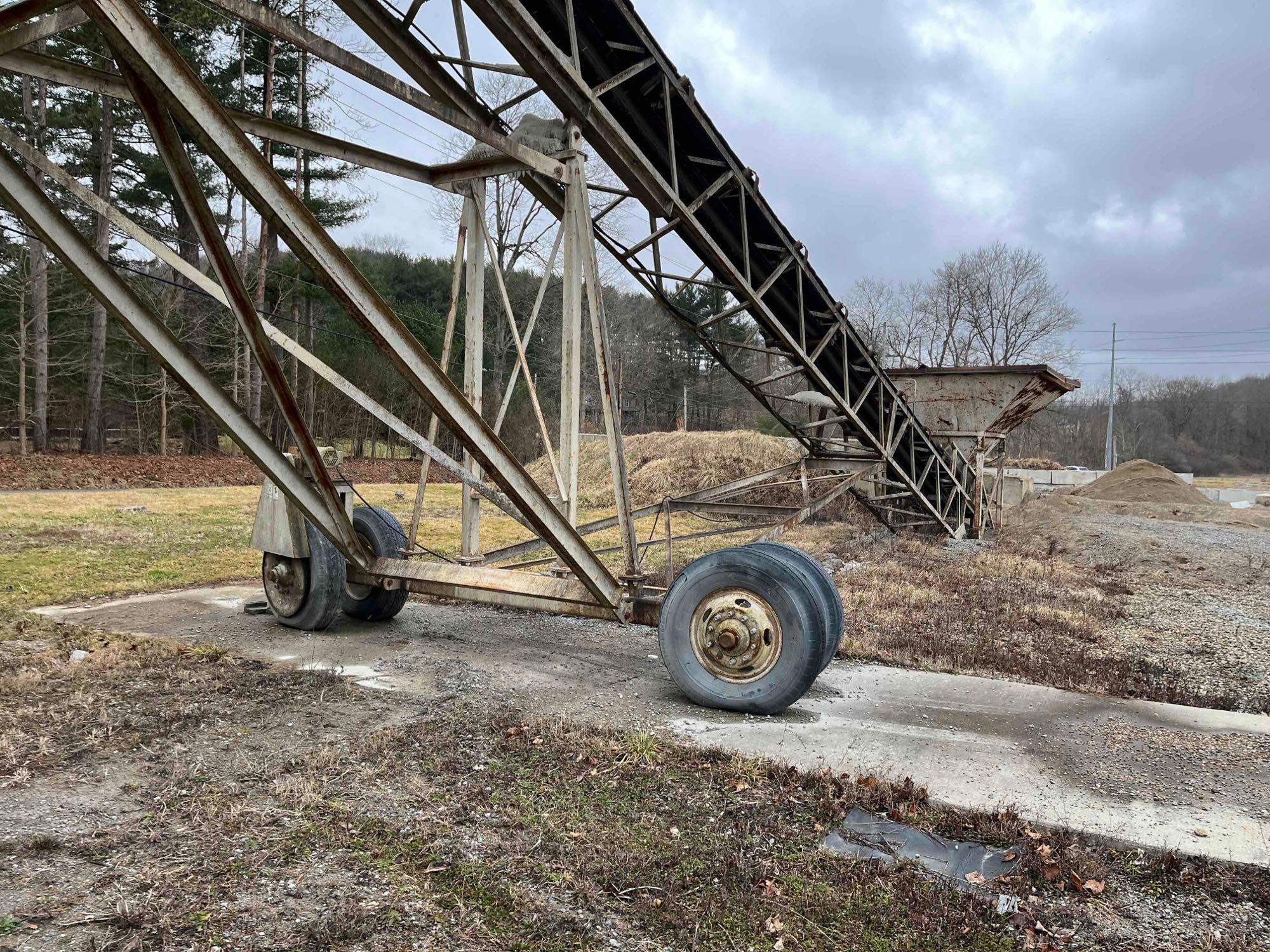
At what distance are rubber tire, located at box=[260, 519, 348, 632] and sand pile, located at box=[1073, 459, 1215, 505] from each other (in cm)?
2548

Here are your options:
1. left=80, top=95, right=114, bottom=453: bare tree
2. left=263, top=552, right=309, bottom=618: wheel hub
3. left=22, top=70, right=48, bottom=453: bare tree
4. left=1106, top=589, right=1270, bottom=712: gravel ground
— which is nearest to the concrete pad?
left=263, top=552, right=309, bottom=618: wheel hub

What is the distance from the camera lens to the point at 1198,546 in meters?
13.9

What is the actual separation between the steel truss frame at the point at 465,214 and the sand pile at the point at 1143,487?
23.3 m

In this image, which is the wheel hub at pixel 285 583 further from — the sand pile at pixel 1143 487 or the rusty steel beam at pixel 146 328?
the sand pile at pixel 1143 487

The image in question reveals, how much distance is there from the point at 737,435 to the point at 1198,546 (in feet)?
42.9

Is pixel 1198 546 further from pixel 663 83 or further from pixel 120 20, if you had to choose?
pixel 120 20

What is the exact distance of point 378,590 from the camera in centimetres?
720

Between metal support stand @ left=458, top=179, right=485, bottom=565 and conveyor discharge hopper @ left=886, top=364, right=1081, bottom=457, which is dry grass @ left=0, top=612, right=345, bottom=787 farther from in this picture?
conveyor discharge hopper @ left=886, top=364, right=1081, bottom=457

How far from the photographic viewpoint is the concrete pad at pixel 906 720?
3719 mm

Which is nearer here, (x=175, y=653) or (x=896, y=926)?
(x=896, y=926)

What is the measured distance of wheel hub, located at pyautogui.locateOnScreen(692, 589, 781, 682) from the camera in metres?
4.91

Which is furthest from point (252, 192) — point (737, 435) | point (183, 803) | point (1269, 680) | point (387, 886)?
point (737, 435)

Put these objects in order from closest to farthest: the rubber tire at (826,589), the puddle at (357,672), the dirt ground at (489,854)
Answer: the dirt ground at (489,854) < the rubber tire at (826,589) < the puddle at (357,672)

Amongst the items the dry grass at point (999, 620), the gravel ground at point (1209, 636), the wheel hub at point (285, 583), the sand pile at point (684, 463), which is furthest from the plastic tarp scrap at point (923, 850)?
the sand pile at point (684, 463)
